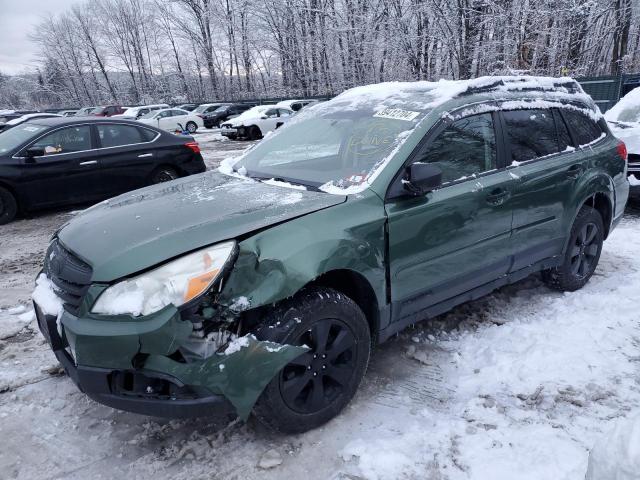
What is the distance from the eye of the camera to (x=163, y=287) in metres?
2.12

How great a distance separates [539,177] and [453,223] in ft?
3.40

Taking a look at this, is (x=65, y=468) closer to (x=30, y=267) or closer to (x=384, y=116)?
(x=384, y=116)

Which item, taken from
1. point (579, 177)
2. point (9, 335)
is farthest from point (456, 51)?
point (9, 335)

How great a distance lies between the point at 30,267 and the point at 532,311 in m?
5.11

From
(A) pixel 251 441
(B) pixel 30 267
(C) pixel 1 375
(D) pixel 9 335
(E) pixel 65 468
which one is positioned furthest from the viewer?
(B) pixel 30 267

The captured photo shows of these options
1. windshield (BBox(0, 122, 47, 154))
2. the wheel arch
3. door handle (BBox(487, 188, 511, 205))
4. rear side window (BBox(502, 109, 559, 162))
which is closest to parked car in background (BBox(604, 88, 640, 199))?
rear side window (BBox(502, 109, 559, 162))

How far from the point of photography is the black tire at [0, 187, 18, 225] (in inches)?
272

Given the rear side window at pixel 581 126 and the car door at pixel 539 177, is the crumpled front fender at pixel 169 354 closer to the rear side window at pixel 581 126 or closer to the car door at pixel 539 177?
the car door at pixel 539 177

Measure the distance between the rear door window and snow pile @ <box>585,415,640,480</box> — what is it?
756 cm

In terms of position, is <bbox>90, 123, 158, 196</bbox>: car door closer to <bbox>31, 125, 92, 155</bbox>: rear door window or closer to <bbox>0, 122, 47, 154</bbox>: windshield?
<bbox>31, 125, 92, 155</bbox>: rear door window

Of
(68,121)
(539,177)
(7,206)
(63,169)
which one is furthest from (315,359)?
(68,121)

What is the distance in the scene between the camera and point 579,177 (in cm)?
395

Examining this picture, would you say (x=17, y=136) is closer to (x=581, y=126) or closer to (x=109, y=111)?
(x=581, y=126)

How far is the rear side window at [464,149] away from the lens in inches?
120
